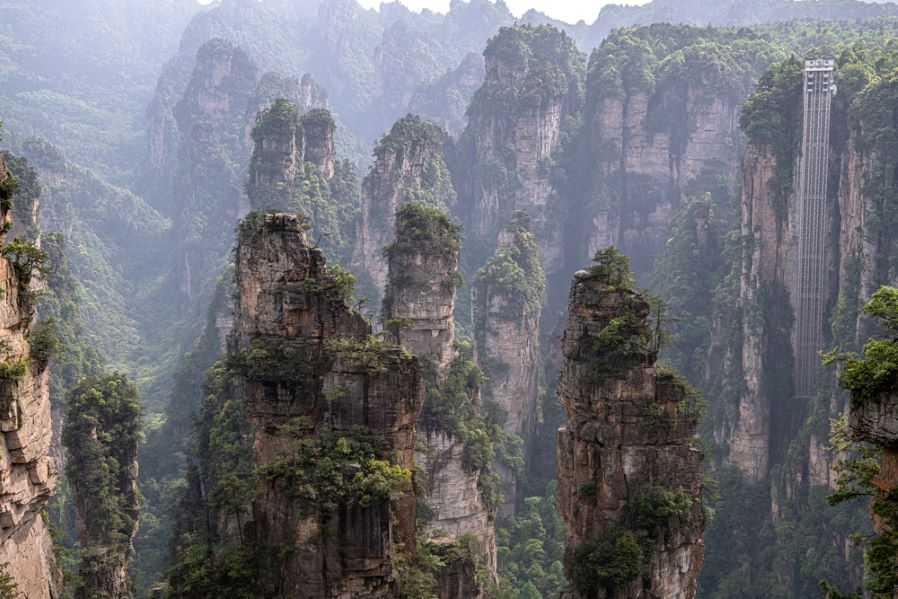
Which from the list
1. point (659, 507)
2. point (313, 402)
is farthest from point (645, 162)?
point (659, 507)

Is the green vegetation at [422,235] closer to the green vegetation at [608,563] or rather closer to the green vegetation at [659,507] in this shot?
the green vegetation at [608,563]

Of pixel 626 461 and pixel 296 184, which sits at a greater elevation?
pixel 296 184

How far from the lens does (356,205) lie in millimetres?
89750

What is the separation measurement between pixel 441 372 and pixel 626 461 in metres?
19.6

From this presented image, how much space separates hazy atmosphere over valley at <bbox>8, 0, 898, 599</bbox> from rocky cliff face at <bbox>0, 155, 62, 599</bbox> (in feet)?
0.33

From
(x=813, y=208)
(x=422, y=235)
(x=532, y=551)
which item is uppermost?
(x=813, y=208)

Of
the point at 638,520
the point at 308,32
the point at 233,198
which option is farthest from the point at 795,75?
the point at 308,32

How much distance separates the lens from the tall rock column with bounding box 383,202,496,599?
5116cm

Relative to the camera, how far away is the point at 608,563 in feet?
108

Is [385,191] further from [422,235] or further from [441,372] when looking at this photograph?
[441,372]

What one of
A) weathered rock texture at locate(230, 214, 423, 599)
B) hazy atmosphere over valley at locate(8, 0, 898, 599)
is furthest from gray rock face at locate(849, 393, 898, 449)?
weathered rock texture at locate(230, 214, 423, 599)

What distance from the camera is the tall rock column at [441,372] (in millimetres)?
51156

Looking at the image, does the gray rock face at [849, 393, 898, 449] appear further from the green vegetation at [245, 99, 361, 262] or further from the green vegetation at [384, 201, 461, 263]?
the green vegetation at [245, 99, 361, 262]

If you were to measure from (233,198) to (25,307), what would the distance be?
9486 centimetres
